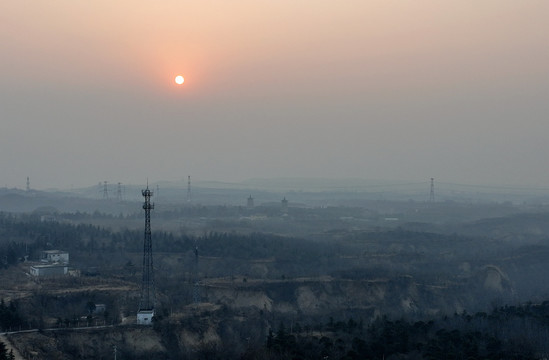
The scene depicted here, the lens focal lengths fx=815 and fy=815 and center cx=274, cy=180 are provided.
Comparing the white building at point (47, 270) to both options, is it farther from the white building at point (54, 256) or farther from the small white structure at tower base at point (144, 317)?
the small white structure at tower base at point (144, 317)

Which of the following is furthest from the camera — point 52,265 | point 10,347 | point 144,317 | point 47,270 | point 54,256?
point 54,256

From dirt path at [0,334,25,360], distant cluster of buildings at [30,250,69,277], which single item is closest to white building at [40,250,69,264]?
distant cluster of buildings at [30,250,69,277]

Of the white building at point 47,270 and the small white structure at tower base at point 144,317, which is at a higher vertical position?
the white building at point 47,270

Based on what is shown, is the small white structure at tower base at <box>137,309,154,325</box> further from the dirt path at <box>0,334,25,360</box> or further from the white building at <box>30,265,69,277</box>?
the white building at <box>30,265,69,277</box>

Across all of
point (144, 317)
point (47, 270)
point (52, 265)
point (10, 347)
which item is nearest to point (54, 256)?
point (52, 265)

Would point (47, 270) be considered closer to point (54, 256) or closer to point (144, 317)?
point (54, 256)

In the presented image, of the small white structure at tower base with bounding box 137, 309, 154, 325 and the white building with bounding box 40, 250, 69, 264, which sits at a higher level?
the white building with bounding box 40, 250, 69, 264

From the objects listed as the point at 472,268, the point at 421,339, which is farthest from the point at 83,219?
the point at 421,339

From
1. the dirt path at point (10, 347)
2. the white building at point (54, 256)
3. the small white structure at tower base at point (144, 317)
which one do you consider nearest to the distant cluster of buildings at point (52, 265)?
the white building at point (54, 256)

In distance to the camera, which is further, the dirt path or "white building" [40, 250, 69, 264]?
"white building" [40, 250, 69, 264]

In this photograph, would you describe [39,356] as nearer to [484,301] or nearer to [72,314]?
[72,314]

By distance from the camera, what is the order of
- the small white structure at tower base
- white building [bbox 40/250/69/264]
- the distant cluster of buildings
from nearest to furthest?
the small white structure at tower base < the distant cluster of buildings < white building [bbox 40/250/69/264]
